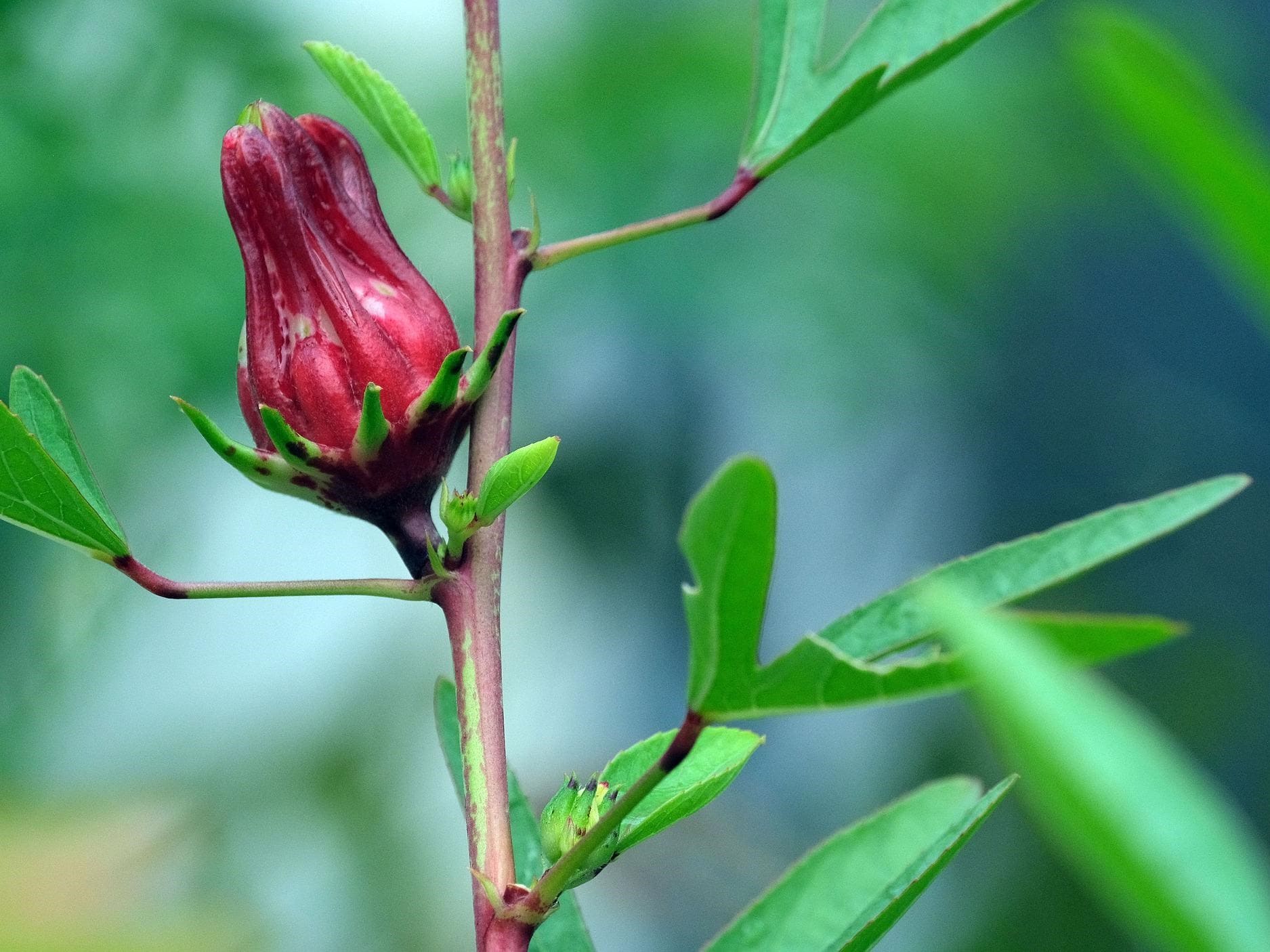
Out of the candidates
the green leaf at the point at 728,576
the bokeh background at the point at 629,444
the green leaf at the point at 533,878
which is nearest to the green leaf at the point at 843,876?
the green leaf at the point at 533,878

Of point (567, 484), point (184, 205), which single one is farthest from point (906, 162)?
point (184, 205)

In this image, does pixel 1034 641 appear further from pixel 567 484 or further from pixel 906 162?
pixel 906 162

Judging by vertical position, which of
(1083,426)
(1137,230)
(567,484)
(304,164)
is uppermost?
(304,164)

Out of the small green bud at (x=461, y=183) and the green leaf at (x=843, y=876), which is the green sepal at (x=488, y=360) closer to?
the small green bud at (x=461, y=183)

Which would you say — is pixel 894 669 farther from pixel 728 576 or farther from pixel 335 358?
pixel 335 358

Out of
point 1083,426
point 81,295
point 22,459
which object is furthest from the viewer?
point 1083,426

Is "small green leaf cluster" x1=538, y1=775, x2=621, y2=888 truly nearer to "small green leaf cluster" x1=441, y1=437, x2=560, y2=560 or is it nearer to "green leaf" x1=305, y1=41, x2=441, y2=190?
"small green leaf cluster" x1=441, y1=437, x2=560, y2=560

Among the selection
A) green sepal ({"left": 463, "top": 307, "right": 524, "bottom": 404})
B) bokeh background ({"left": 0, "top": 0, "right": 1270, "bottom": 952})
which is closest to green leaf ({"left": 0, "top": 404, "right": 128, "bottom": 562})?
green sepal ({"left": 463, "top": 307, "right": 524, "bottom": 404})
